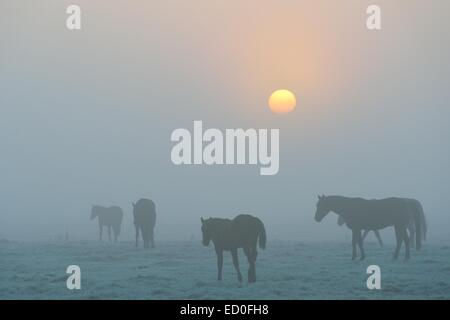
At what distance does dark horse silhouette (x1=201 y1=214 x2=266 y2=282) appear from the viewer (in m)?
18.4

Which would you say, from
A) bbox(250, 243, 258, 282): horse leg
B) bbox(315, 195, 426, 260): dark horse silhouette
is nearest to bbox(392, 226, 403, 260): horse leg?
bbox(315, 195, 426, 260): dark horse silhouette

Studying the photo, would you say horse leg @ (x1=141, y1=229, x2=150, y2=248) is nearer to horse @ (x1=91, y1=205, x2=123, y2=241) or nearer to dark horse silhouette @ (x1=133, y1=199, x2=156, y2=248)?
dark horse silhouette @ (x1=133, y1=199, x2=156, y2=248)

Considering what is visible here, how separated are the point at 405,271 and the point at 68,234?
16.5 metres

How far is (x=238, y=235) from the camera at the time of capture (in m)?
18.5

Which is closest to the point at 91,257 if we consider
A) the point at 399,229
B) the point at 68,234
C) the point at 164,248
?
the point at 164,248

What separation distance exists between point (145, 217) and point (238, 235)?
32.2 feet

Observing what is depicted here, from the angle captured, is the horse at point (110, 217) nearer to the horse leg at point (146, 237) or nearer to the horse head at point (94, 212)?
the horse head at point (94, 212)

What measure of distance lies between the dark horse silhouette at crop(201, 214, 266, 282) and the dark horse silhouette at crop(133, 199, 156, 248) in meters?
8.41

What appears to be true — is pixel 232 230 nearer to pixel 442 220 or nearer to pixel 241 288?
pixel 241 288

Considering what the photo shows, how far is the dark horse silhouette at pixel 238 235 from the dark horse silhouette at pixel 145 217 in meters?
8.41

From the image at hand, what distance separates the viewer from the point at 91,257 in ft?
76.0

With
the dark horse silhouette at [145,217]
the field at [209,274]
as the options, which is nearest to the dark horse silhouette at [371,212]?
the field at [209,274]

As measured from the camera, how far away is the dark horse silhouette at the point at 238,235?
18.4 metres

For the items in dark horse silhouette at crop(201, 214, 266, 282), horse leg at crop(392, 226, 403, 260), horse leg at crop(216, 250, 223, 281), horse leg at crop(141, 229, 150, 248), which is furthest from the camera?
horse leg at crop(141, 229, 150, 248)
